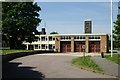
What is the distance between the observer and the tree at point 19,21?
196 feet

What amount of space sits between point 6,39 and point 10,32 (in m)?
3.48

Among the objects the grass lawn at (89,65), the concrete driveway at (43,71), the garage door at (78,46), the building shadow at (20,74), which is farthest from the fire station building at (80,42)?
the building shadow at (20,74)

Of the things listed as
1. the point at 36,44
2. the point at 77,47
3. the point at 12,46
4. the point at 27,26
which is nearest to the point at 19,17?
the point at 27,26

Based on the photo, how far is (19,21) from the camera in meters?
59.8

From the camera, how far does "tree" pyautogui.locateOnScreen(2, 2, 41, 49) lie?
5988cm

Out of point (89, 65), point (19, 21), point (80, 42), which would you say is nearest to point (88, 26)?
point (80, 42)

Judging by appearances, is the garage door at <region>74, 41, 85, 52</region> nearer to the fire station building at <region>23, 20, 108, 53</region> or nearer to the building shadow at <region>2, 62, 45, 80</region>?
the fire station building at <region>23, 20, 108, 53</region>

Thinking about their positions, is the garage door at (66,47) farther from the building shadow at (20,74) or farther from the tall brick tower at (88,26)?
the building shadow at (20,74)

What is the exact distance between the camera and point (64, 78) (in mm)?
17953

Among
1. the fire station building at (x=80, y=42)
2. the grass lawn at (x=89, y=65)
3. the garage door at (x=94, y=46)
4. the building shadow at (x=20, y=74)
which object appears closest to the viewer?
the building shadow at (x=20, y=74)

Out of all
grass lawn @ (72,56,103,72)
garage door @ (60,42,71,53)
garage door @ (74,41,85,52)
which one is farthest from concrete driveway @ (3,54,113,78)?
garage door @ (74,41,85,52)

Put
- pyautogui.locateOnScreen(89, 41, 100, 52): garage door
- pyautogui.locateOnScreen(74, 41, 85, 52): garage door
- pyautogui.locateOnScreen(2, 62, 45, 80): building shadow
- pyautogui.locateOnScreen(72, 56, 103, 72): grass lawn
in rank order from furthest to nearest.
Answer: pyautogui.locateOnScreen(74, 41, 85, 52): garage door → pyautogui.locateOnScreen(89, 41, 100, 52): garage door → pyautogui.locateOnScreen(72, 56, 103, 72): grass lawn → pyautogui.locateOnScreen(2, 62, 45, 80): building shadow

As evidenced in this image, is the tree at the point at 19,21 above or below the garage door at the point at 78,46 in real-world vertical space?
above

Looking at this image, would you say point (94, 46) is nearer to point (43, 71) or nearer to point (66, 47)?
point (66, 47)
